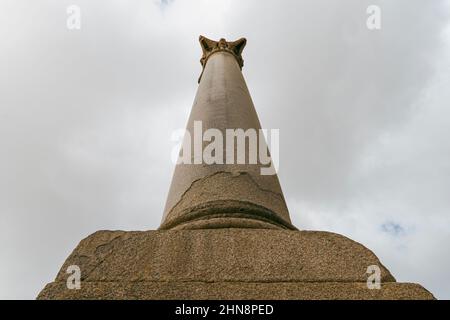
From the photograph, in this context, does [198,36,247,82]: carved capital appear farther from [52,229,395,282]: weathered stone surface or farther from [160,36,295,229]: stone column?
[52,229,395,282]: weathered stone surface

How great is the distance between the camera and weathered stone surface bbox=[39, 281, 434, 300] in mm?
3768

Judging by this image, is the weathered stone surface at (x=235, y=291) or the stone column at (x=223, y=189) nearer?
the weathered stone surface at (x=235, y=291)

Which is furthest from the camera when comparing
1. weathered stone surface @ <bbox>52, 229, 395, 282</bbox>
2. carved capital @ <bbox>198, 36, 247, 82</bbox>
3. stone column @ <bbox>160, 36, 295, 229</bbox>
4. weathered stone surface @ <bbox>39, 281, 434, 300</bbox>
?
carved capital @ <bbox>198, 36, 247, 82</bbox>

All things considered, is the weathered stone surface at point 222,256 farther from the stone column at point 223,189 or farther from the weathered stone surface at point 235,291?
the stone column at point 223,189

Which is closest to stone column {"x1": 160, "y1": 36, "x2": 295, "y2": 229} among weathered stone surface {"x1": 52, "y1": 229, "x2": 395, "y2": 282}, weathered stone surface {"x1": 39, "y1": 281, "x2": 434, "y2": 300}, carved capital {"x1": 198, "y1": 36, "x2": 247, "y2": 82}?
weathered stone surface {"x1": 52, "y1": 229, "x2": 395, "y2": 282}

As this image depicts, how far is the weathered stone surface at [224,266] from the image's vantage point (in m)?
3.82

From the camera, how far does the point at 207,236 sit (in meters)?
4.54

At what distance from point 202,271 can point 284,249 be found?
79cm

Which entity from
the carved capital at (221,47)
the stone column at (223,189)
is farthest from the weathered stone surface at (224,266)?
the carved capital at (221,47)

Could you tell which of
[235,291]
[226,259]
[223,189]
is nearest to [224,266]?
[226,259]

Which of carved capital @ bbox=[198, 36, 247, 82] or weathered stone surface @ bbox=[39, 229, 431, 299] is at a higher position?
carved capital @ bbox=[198, 36, 247, 82]

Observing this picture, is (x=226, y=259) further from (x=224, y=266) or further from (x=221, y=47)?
(x=221, y=47)
